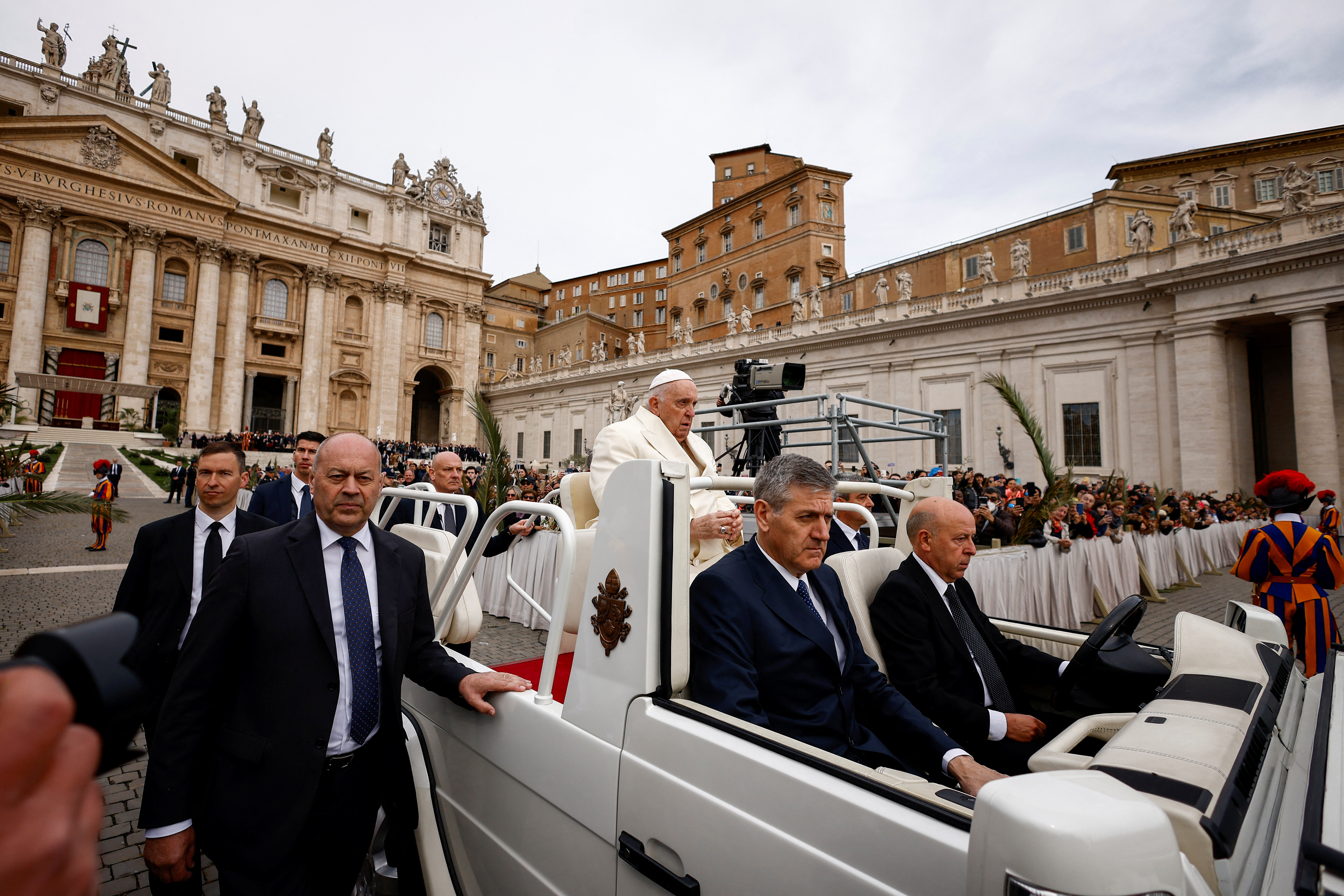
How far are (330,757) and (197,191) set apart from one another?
54650 mm

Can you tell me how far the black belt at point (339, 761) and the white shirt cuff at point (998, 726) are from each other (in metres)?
2.43

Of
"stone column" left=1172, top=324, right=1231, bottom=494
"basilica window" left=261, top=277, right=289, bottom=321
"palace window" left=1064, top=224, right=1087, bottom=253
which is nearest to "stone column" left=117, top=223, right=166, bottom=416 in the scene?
"basilica window" left=261, top=277, right=289, bottom=321

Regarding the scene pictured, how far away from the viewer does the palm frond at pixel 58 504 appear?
16.1 feet

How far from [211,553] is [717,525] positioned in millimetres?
2550

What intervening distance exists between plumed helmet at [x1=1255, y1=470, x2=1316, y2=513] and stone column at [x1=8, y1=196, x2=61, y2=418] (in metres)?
53.0

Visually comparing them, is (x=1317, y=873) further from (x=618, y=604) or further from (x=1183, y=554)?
(x=1183, y=554)

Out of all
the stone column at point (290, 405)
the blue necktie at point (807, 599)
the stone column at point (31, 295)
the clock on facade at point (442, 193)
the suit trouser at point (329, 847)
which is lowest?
the suit trouser at point (329, 847)

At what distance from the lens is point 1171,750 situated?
1.49 metres

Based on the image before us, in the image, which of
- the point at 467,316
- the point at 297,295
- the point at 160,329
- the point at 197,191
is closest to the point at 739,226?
the point at 467,316

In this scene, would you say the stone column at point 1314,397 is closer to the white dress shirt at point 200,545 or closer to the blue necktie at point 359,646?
the blue necktie at point 359,646

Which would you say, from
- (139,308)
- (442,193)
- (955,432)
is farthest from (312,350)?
(955,432)

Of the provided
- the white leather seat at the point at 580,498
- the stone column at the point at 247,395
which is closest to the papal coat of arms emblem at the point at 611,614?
the white leather seat at the point at 580,498

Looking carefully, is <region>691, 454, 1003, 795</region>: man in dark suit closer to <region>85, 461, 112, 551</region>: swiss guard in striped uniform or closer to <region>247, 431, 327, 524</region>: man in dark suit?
<region>247, 431, 327, 524</region>: man in dark suit

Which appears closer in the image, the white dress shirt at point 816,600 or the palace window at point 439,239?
the white dress shirt at point 816,600
